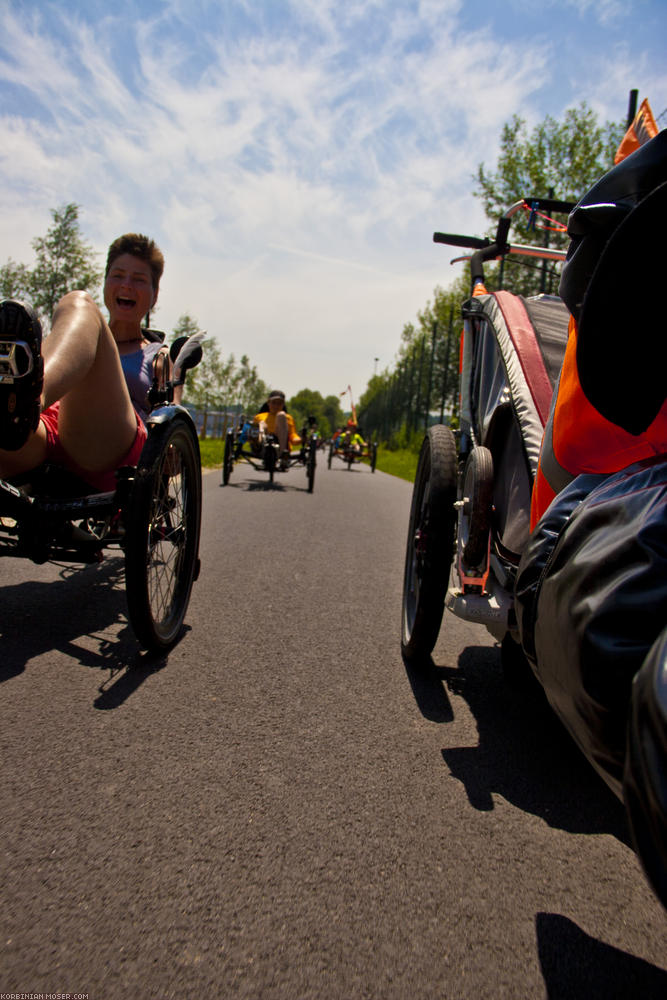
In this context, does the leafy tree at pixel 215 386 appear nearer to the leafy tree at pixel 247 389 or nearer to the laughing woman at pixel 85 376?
the leafy tree at pixel 247 389

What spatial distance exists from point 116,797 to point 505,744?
114cm

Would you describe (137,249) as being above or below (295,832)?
above

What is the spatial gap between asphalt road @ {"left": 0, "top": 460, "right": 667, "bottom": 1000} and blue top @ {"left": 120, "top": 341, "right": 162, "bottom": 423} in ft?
3.45

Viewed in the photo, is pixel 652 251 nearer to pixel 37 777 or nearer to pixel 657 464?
pixel 657 464

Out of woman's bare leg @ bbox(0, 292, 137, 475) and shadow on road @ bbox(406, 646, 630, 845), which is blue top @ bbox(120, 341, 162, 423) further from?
shadow on road @ bbox(406, 646, 630, 845)

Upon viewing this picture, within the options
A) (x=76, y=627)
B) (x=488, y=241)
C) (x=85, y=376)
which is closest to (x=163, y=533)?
(x=76, y=627)

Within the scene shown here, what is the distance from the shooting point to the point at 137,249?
3.35m

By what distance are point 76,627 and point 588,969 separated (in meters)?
2.23

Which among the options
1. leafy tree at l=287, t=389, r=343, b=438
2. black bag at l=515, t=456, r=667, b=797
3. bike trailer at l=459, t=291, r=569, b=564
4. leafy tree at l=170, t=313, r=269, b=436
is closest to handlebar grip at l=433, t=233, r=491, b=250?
bike trailer at l=459, t=291, r=569, b=564

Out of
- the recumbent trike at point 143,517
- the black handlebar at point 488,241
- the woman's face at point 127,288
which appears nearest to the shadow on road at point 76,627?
the recumbent trike at point 143,517

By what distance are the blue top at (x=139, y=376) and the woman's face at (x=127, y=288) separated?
0.67ft

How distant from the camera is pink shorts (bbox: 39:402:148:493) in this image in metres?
2.61

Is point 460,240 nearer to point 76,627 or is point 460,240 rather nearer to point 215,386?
point 76,627

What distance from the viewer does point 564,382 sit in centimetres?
139
